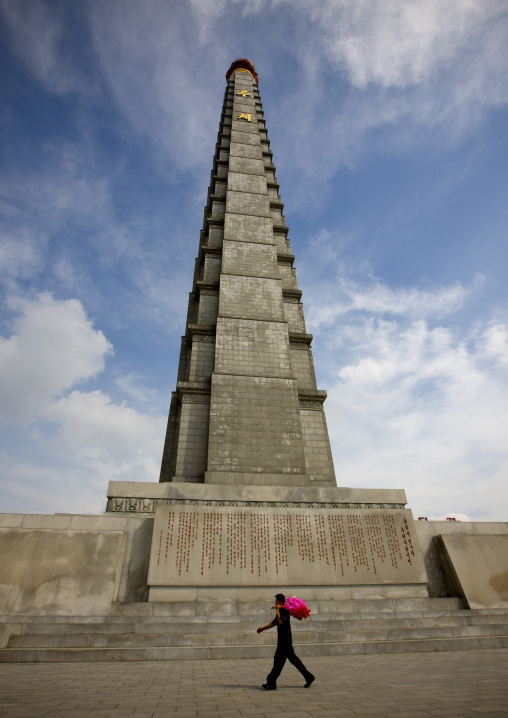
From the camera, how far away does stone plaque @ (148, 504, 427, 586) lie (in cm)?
800

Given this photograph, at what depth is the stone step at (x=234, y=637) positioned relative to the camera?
5.93 m

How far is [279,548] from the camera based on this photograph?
842cm

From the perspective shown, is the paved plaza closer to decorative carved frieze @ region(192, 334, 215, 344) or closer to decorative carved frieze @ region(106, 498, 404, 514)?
decorative carved frieze @ region(106, 498, 404, 514)

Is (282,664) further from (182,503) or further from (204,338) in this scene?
(204,338)

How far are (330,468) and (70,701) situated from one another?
1000 cm

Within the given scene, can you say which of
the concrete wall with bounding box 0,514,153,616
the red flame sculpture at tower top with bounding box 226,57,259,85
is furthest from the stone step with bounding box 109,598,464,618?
the red flame sculpture at tower top with bounding box 226,57,259,85

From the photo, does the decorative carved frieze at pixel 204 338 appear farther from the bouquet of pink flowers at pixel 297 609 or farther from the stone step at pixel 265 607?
the bouquet of pink flowers at pixel 297 609

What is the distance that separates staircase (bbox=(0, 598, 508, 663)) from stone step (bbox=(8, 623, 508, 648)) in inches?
0.5

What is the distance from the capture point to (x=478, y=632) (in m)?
6.88

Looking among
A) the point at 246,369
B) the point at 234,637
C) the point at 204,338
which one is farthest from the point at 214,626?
the point at 204,338

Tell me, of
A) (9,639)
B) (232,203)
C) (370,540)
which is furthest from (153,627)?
(232,203)

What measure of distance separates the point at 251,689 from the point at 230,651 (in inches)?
84.8

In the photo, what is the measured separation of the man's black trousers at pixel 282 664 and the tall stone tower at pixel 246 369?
6693 mm

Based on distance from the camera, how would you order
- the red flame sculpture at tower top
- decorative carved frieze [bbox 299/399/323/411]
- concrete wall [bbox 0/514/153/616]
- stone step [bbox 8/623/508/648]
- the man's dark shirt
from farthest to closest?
1. the red flame sculpture at tower top
2. decorative carved frieze [bbox 299/399/323/411]
3. concrete wall [bbox 0/514/153/616]
4. stone step [bbox 8/623/508/648]
5. the man's dark shirt
